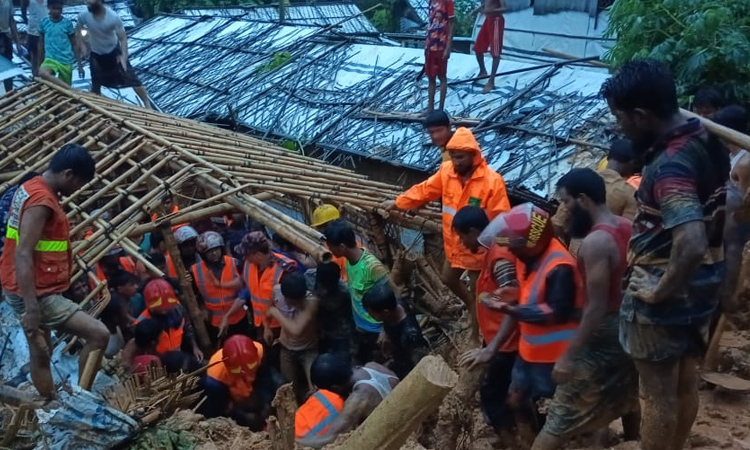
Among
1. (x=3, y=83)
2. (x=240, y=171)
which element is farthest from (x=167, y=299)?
(x=3, y=83)

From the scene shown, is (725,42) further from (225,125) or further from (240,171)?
(225,125)

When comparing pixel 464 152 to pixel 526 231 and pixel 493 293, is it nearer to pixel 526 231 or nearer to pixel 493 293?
pixel 493 293

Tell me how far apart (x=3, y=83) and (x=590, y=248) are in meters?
10.5

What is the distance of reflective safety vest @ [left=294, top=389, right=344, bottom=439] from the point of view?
3.99 metres

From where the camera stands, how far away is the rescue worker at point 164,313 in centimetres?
563

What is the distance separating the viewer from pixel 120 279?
6.15 m

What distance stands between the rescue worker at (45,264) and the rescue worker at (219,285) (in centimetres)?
161

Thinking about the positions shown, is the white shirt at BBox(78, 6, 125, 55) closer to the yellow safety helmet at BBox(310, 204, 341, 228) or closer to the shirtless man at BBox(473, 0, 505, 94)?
the yellow safety helmet at BBox(310, 204, 341, 228)

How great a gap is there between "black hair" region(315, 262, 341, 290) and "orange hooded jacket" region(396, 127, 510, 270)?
94cm

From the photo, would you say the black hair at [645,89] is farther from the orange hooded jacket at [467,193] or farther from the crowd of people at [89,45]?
the crowd of people at [89,45]

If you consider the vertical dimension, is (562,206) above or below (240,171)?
above

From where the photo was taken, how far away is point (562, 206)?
362 cm

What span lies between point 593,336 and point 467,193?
7.42 feet

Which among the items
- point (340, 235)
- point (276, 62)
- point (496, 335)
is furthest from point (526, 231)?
point (276, 62)
